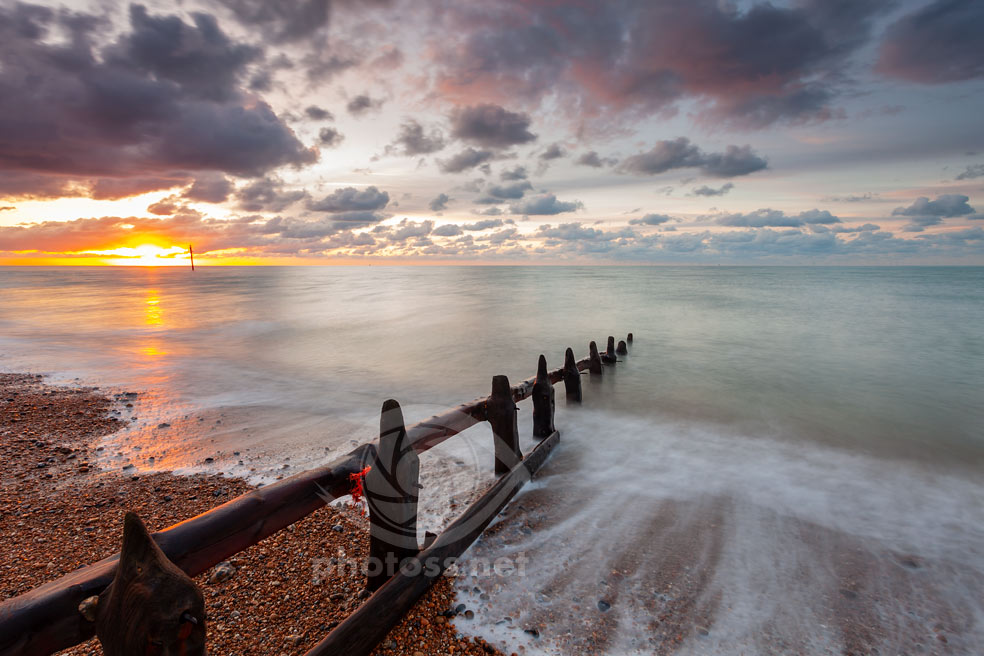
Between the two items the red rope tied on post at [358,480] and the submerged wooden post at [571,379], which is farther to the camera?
the submerged wooden post at [571,379]

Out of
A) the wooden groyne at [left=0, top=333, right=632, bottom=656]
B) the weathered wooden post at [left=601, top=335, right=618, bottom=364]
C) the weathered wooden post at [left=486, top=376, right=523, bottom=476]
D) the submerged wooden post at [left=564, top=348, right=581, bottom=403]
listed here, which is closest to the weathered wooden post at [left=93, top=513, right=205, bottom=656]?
the wooden groyne at [left=0, top=333, right=632, bottom=656]

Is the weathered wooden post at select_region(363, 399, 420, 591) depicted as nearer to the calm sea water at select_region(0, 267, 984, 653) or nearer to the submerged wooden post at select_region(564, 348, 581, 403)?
the calm sea water at select_region(0, 267, 984, 653)

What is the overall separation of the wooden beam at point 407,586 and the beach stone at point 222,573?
1589 mm

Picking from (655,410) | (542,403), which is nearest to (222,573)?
(542,403)

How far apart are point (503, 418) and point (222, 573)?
2.98 metres

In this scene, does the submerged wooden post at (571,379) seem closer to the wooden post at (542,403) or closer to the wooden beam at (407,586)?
the wooden post at (542,403)

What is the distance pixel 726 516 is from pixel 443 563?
344 cm

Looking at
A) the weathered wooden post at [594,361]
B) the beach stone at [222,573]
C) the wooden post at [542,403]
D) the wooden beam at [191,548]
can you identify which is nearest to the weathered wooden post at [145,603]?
the wooden beam at [191,548]

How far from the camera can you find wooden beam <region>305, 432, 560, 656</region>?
2801mm

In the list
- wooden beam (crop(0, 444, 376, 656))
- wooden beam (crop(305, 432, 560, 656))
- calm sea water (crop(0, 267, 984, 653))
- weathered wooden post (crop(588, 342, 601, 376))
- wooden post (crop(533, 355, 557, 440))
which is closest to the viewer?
wooden beam (crop(0, 444, 376, 656))

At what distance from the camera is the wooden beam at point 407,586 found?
280 centimetres

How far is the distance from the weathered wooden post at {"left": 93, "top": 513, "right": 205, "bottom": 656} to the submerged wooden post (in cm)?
759

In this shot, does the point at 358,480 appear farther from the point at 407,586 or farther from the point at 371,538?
the point at 407,586

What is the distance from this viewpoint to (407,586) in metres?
3.28
